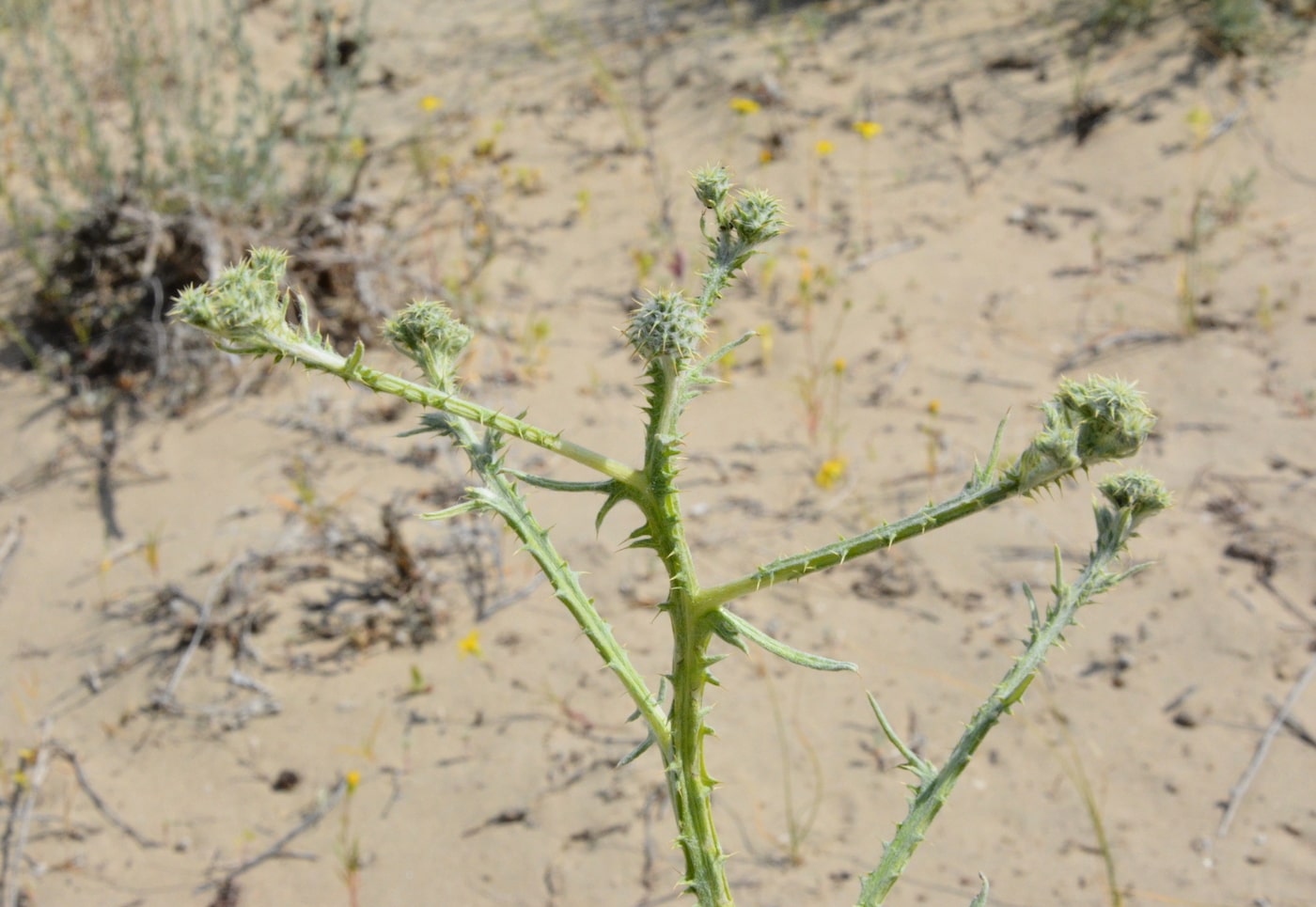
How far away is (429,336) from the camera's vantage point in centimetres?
173


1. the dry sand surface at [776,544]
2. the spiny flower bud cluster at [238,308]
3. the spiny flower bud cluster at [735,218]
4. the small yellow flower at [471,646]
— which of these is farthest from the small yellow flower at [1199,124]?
the spiny flower bud cluster at [238,308]

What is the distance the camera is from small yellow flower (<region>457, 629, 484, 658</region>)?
3797 millimetres

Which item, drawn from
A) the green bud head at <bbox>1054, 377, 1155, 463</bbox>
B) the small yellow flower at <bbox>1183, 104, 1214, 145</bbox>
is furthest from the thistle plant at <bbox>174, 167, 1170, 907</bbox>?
the small yellow flower at <bbox>1183, 104, 1214, 145</bbox>

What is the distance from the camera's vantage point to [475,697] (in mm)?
3822

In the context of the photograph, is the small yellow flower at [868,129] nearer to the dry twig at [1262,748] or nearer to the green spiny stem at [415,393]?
the dry twig at [1262,748]

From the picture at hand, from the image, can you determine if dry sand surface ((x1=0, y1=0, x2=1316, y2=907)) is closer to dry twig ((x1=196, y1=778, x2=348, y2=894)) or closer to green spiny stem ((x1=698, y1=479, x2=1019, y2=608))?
dry twig ((x1=196, y1=778, x2=348, y2=894))

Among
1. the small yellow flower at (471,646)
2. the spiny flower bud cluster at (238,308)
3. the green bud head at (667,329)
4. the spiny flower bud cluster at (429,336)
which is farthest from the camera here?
the small yellow flower at (471,646)

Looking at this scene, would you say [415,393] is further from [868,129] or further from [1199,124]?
[1199,124]

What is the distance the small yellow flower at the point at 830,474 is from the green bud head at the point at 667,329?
302 centimetres

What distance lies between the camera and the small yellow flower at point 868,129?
5906 millimetres

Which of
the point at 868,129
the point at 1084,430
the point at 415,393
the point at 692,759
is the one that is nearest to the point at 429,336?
the point at 415,393

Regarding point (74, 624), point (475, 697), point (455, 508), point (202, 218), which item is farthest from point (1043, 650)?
point (202, 218)

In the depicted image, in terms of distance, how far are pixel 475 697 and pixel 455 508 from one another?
253 centimetres

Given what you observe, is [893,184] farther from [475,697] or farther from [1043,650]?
[1043,650]
